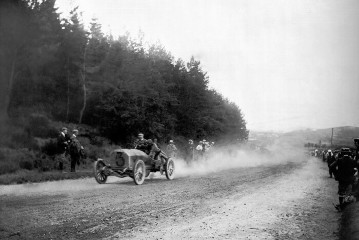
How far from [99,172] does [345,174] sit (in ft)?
29.0

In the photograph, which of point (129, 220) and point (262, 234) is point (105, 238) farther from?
point (262, 234)

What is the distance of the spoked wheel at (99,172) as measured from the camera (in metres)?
13.4

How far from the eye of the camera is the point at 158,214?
26.1 ft

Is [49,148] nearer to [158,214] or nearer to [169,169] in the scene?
[169,169]

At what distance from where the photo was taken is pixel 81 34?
1598 inches

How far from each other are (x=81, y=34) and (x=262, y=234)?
38629 millimetres

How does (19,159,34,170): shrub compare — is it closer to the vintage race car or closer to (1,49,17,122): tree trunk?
the vintage race car

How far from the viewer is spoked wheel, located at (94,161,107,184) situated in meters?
13.4

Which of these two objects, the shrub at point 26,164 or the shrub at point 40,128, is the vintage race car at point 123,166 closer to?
the shrub at point 26,164

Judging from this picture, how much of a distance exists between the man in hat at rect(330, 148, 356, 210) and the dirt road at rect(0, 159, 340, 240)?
503 millimetres

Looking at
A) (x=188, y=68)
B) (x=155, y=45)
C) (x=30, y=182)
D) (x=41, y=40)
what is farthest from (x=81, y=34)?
A: (x=30, y=182)

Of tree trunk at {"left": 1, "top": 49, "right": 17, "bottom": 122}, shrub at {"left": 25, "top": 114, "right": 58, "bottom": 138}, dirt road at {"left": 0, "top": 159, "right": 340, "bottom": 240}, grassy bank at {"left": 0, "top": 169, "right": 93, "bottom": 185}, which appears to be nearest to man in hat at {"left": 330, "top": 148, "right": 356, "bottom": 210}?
dirt road at {"left": 0, "top": 159, "right": 340, "bottom": 240}

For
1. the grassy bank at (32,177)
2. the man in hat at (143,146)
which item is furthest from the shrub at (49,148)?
the man in hat at (143,146)

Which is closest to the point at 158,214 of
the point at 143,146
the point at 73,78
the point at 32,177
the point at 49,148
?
the point at 143,146
